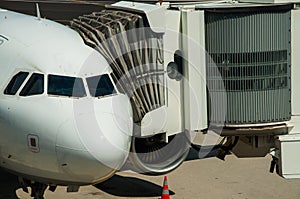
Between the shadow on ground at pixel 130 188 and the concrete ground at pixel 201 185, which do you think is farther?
the shadow on ground at pixel 130 188

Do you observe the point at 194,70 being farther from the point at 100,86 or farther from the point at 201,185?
the point at 201,185

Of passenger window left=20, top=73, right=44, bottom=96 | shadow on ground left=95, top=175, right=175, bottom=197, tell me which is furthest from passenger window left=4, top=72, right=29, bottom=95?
shadow on ground left=95, top=175, right=175, bottom=197

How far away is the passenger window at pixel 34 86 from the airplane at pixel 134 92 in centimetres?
2

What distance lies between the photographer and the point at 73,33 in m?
12.3

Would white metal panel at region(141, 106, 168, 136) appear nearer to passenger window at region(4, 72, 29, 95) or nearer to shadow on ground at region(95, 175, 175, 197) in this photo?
passenger window at region(4, 72, 29, 95)

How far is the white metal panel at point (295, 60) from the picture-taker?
13.4 meters

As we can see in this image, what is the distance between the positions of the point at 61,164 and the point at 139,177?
20.2 ft

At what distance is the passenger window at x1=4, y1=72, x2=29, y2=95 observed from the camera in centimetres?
1114

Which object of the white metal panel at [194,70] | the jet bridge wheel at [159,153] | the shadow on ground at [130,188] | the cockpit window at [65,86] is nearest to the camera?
the cockpit window at [65,86]

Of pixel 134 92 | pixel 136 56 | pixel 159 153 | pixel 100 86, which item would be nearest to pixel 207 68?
pixel 136 56

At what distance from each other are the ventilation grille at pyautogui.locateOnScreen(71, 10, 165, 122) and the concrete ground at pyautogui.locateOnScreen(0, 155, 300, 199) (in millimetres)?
3351

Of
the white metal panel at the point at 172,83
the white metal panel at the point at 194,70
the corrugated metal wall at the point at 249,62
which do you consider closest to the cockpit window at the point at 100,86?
the white metal panel at the point at 172,83

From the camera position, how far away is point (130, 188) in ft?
52.0

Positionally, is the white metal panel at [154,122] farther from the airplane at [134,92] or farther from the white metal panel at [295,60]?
the white metal panel at [295,60]
